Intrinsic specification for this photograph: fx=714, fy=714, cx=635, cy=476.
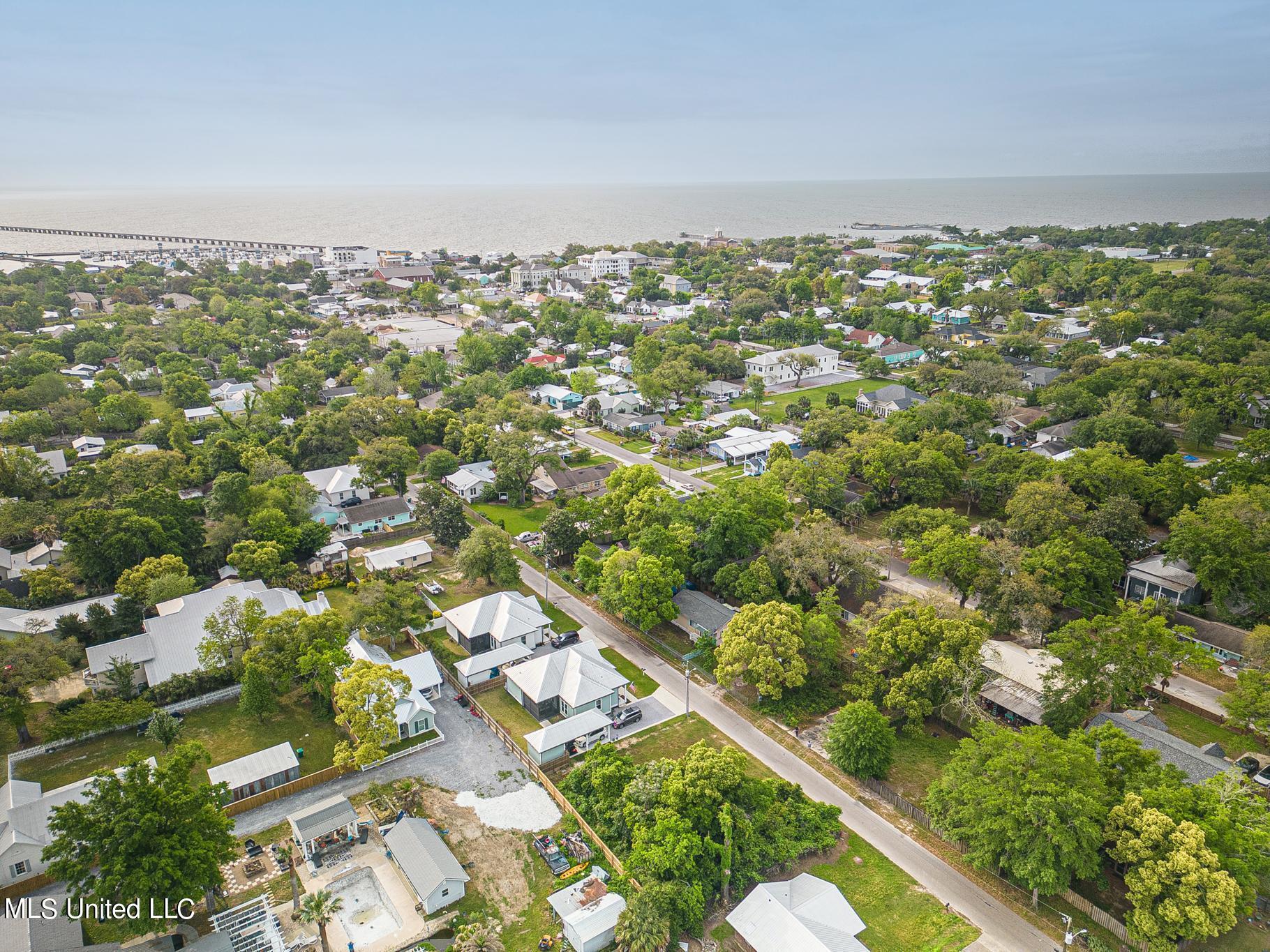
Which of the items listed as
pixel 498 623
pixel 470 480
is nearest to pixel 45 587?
pixel 498 623

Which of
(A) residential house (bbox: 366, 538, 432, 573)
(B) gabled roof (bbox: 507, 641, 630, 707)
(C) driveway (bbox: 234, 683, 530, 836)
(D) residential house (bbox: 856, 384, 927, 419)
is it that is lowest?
(C) driveway (bbox: 234, 683, 530, 836)

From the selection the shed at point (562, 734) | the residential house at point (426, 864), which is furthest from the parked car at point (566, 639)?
the residential house at point (426, 864)

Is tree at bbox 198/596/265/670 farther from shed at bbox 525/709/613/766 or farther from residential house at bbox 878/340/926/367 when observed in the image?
residential house at bbox 878/340/926/367

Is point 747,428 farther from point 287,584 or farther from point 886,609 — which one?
point 287,584

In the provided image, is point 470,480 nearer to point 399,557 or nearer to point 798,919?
point 399,557

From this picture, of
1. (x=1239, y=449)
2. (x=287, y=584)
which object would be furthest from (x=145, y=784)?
(x=1239, y=449)

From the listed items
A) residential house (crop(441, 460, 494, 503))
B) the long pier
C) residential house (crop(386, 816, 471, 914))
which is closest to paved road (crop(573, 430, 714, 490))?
residential house (crop(441, 460, 494, 503))
